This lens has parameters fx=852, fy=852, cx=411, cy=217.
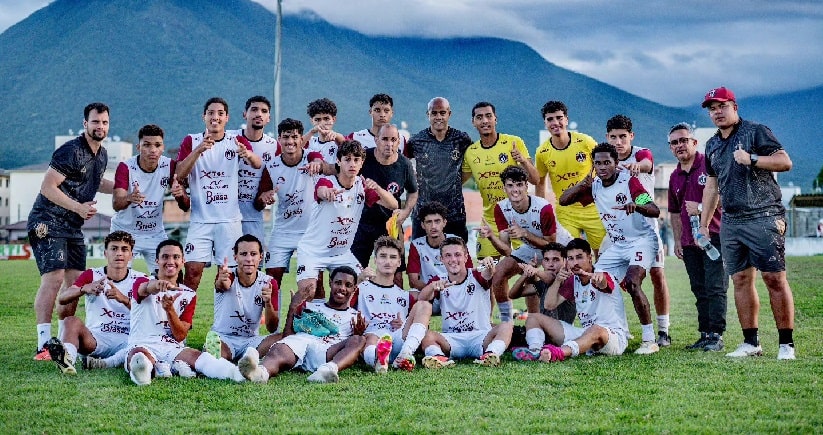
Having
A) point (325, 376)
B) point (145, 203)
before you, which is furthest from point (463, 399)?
point (145, 203)

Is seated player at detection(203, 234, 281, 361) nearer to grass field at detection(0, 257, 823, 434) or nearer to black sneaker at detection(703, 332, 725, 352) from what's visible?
grass field at detection(0, 257, 823, 434)

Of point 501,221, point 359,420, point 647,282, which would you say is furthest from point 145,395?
point 647,282

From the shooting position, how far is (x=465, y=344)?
7836 millimetres

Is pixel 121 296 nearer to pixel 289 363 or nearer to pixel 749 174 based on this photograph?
pixel 289 363

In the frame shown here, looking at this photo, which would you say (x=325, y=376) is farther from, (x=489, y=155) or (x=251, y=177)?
(x=489, y=155)

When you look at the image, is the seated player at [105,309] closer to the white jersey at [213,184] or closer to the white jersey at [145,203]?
the white jersey at [145,203]

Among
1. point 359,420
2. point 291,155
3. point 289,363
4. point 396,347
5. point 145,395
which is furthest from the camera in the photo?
point 291,155

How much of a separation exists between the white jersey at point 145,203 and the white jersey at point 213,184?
25cm

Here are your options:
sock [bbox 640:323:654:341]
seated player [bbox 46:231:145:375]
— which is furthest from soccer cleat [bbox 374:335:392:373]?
sock [bbox 640:323:654:341]

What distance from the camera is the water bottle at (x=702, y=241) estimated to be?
806 cm

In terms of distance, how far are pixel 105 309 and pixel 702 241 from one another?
5.59 metres

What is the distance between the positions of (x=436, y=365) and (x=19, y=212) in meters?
92.8

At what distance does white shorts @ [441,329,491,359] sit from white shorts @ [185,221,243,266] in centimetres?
254

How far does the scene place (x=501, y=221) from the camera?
909cm
